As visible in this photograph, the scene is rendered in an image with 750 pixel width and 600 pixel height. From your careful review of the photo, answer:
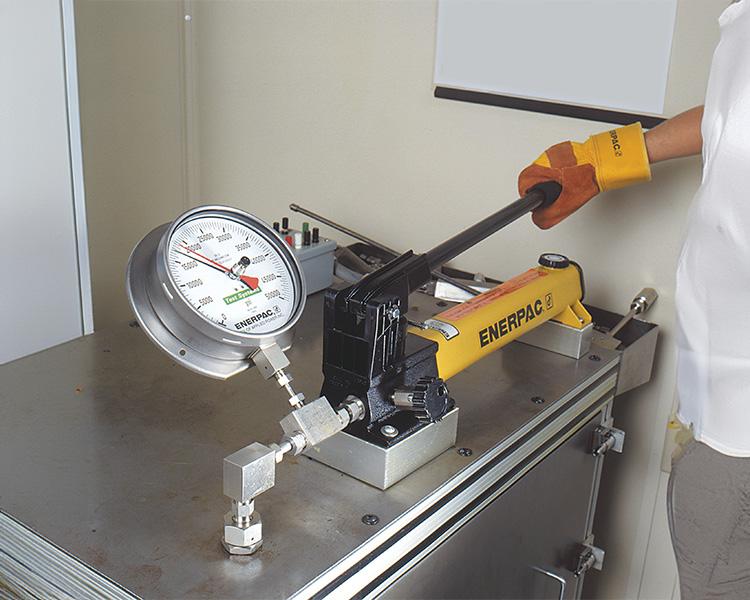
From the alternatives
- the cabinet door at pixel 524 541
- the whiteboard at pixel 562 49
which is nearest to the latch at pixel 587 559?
the cabinet door at pixel 524 541

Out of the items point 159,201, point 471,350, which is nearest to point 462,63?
point 471,350

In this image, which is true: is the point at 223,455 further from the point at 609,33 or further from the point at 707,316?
the point at 609,33

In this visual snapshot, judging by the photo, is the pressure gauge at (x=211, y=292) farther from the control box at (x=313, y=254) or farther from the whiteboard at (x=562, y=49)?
the whiteboard at (x=562, y=49)

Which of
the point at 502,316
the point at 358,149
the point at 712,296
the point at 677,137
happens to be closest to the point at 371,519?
the point at 502,316

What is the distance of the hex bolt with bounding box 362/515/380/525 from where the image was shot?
0.94 m

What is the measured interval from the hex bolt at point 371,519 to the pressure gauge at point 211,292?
21 centimetres

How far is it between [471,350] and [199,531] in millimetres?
447

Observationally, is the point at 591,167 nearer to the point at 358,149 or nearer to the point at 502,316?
the point at 502,316

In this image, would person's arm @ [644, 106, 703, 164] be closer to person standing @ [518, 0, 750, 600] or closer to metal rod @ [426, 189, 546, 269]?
person standing @ [518, 0, 750, 600]

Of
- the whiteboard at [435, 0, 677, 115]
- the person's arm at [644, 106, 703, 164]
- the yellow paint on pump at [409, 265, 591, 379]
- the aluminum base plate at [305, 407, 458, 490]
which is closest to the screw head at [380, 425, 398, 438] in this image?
the aluminum base plate at [305, 407, 458, 490]

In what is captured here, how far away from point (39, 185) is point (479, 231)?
0.86 metres

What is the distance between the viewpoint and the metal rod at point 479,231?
116 centimetres

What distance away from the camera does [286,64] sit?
200 cm

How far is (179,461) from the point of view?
104 cm
